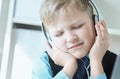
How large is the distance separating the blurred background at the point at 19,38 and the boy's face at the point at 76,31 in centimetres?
13

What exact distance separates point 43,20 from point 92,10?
16 centimetres

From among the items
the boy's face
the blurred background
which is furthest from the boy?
the blurred background

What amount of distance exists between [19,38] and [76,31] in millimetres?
246

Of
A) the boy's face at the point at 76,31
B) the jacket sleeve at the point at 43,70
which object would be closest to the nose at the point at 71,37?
the boy's face at the point at 76,31

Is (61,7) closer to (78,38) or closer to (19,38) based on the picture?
(78,38)

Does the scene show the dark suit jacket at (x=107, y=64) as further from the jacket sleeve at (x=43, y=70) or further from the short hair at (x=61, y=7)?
the short hair at (x=61, y=7)

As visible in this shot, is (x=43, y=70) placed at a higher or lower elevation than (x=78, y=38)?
lower

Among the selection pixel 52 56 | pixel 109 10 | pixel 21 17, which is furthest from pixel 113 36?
pixel 21 17

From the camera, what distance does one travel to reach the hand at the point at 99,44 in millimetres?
741

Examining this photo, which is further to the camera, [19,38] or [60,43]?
[19,38]

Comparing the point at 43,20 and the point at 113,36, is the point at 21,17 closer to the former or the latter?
the point at 43,20

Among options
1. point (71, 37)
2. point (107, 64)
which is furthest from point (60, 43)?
point (107, 64)

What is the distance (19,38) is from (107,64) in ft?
1.07

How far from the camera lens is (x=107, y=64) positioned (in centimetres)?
77
